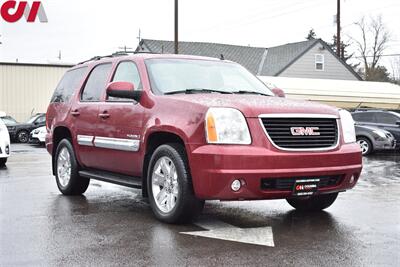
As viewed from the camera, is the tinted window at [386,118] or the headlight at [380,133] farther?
the tinted window at [386,118]

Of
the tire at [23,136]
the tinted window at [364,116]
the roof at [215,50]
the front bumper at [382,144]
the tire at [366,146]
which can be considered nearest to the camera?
the front bumper at [382,144]

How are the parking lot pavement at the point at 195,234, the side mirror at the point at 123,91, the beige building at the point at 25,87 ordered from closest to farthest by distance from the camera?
the parking lot pavement at the point at 195,234 → the side mirror at the point at 123,91 → the beige building at the point at 25,87

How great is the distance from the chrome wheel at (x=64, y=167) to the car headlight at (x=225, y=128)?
3.15 metres

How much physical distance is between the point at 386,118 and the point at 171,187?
1426cm

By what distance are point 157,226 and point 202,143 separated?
40.3 inches

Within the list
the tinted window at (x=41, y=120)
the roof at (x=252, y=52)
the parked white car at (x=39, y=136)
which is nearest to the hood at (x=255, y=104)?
the parked white car at (x=39, y=136)

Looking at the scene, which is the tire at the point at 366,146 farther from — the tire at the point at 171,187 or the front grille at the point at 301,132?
the tire at the point at 171,187

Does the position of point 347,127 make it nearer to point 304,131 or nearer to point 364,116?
point 304,131

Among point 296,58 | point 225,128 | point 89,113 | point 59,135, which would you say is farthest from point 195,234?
point 296,58

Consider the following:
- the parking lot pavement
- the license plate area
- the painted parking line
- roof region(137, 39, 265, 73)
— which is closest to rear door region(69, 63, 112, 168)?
the parking lot pavement

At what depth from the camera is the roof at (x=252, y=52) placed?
1481 inches

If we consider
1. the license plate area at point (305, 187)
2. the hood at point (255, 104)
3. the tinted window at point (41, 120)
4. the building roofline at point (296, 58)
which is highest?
the building roofline at point (296, 58)

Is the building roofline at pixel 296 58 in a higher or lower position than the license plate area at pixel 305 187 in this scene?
higher

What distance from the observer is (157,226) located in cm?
565
